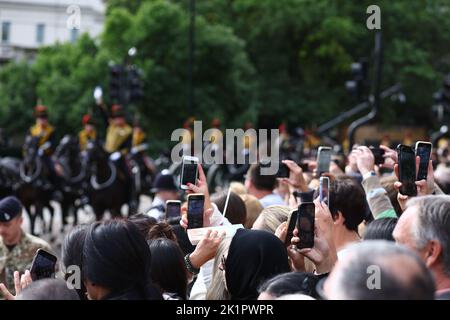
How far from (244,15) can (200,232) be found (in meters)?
39.8

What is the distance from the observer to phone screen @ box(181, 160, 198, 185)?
A: 4582 millimetres

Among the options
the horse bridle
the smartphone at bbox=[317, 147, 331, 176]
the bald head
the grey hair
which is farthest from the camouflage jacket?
the horse bridle

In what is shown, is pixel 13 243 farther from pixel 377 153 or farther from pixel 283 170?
pixel 377 153

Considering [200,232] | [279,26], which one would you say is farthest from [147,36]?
[200,232]

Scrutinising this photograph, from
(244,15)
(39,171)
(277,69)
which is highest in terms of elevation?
(244,15)

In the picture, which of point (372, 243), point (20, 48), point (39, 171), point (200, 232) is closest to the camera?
point (372, 243)

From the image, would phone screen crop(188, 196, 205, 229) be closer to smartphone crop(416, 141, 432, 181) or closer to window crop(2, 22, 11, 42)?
smartphone crop(416, 141, 432, 181)

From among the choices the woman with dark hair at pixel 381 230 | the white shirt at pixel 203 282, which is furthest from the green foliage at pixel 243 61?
the white shirt at pixel 203 282

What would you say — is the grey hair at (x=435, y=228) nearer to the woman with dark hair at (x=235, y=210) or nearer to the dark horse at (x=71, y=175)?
the woman with dark hair at (x=235, y=210)

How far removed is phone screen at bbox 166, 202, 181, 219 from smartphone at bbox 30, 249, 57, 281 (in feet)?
6.57

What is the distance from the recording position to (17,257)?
654 centimetres

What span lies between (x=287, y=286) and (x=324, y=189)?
1771mm

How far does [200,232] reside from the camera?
3.75 meters
